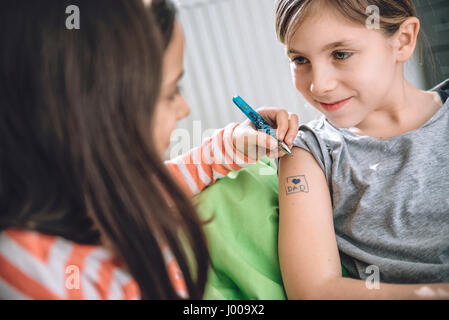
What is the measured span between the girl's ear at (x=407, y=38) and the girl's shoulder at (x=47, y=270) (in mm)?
760

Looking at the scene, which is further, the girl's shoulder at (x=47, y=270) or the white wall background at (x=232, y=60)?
the white wall background at (x=232, y=60)

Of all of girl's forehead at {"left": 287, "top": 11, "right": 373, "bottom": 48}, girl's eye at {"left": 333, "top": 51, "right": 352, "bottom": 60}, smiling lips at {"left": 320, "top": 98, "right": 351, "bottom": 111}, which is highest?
girl's forehead at {"left": 287, "top": 11, "right": 373, "bottom": 48}

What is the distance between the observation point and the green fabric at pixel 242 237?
2.26 ft

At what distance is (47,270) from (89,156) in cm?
16

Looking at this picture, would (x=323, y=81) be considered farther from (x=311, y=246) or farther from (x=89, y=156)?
(x=89, y=156)

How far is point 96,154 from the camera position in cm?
48

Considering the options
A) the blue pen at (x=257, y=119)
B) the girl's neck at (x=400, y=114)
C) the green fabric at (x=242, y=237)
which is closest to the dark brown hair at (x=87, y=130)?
the green fabric at (x=242, y=237)

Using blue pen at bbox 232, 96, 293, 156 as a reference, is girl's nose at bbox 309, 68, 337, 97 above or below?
above

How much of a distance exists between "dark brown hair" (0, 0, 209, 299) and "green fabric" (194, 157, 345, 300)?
7.8 inches

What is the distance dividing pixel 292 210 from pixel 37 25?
1.72 feet

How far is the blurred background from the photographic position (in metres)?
1.65

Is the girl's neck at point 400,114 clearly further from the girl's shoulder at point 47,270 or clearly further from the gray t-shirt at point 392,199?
the girl's shoulder at point 47,270

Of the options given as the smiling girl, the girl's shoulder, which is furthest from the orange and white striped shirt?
the smiling girl

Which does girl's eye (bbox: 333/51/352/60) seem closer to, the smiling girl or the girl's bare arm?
the smiling girl
